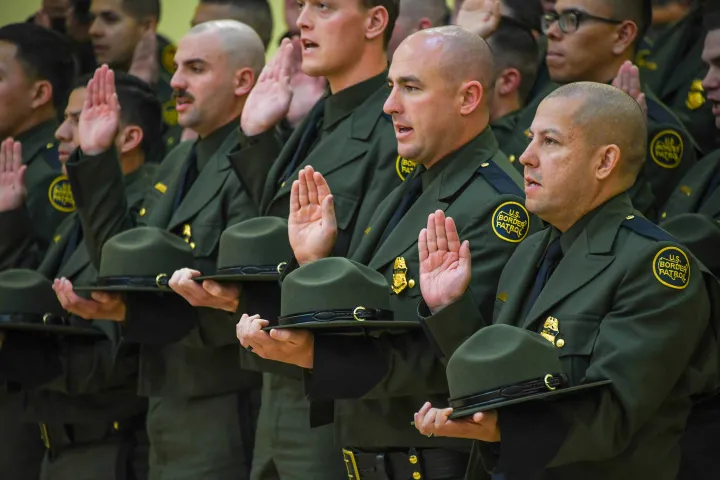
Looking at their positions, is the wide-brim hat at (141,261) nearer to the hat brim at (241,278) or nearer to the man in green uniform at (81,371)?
the hat brim at (241,278)

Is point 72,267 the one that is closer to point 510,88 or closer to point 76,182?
point 76,182

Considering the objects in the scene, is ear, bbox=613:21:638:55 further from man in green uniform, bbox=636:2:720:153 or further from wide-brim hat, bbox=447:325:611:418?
wide-brim hat, bbox=447:325:611:418

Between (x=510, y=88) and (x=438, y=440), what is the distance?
5.54ft

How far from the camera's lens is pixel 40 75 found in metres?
5.53

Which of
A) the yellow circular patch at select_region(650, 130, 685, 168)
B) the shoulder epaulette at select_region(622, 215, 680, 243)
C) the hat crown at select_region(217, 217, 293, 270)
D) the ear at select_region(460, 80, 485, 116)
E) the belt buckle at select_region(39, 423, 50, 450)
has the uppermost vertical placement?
the shoulder epaulette at select_region(622, 215, 680, 243)

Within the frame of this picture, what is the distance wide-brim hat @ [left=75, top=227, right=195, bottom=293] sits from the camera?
4.07m

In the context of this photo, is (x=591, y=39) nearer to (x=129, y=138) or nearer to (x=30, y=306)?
(x=129, y=138)

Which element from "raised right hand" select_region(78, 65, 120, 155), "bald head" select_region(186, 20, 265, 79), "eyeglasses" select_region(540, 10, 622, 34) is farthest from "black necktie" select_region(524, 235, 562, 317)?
"raised right hand" select_region(78, 65, 120, 155)

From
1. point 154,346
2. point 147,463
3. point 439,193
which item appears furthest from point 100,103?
point 439,193

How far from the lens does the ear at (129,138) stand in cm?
506

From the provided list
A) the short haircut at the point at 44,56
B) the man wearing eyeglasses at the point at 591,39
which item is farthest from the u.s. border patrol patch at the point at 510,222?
the short haircut at the point at 44,56

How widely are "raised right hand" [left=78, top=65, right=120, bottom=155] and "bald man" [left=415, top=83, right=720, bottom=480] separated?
177 centimetres

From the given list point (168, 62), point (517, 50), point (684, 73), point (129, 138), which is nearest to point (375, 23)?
point (517, 50)

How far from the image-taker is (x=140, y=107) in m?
5.17
